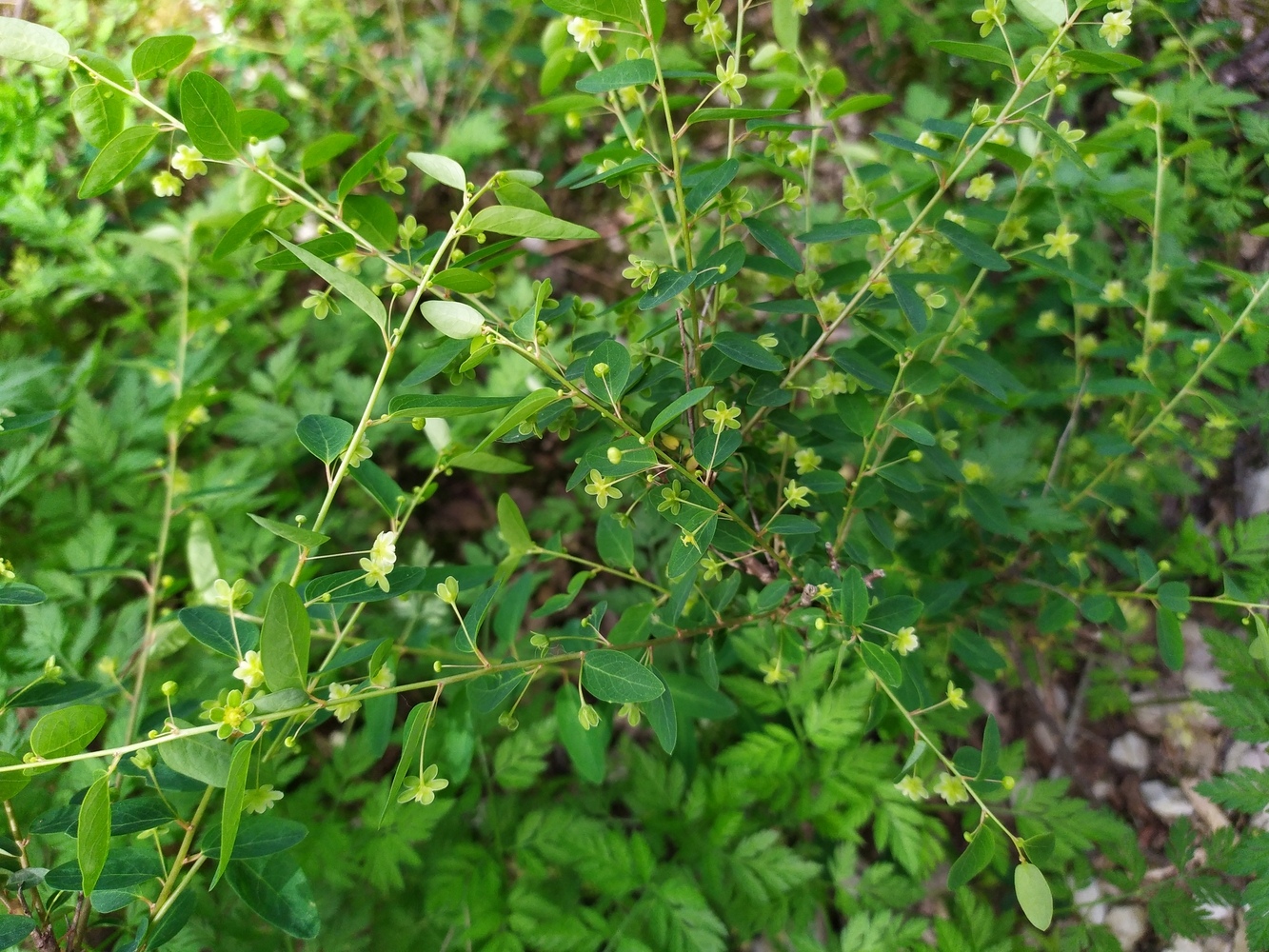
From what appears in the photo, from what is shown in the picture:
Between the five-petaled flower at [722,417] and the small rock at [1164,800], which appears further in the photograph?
the small rock at [1164,800]

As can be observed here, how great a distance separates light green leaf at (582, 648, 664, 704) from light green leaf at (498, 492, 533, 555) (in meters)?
0.32

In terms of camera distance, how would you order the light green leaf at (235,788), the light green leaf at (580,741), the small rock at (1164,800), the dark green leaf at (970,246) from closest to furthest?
the light green leaf at (235,788) < the dark green leaf at (970,246) < the light green leaf at (580,741) < the small rock at (1164,800)

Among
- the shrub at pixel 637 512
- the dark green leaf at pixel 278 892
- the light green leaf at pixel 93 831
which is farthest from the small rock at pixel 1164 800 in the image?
the light green leaf at pixel 93 831

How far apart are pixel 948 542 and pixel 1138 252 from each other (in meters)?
0.87

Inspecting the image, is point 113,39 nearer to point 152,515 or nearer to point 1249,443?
point 152,515

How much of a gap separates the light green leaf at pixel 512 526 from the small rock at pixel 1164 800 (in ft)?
5.86

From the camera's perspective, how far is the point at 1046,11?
3.06 ft

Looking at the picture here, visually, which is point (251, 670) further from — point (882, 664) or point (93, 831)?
point (882, 664)

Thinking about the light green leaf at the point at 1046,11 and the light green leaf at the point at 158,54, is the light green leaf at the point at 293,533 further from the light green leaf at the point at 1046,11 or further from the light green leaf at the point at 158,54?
the light green leaf at the point at 1046,11

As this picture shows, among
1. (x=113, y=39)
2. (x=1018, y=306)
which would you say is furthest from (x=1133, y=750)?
(x=113, y=39)

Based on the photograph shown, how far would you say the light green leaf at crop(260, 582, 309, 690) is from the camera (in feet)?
2.75

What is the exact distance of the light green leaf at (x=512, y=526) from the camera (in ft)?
3.94

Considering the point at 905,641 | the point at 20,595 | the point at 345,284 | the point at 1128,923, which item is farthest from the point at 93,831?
the point at 1128,923

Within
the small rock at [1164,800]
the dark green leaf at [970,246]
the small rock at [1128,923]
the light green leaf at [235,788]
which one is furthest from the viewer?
the small rock at [1164,800]
